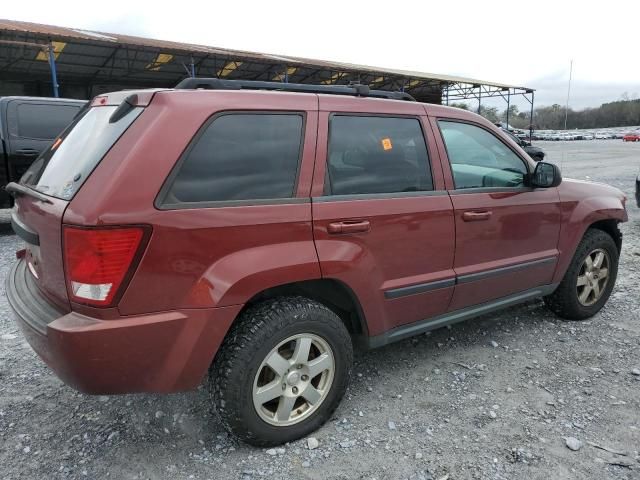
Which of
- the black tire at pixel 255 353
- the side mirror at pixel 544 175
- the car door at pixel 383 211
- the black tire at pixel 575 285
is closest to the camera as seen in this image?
the black tire at pixel 255 353

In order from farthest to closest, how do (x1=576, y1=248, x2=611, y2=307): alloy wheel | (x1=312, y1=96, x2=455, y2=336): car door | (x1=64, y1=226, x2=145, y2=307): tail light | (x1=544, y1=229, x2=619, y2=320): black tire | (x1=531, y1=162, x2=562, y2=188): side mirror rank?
(x1=576, y1=248, x2=611, y2=307): alloy wheel
(x1=544, y1=229, x2=619, y2=320): black tire
(x1=531, y1=162, x2=562, y2=188): side mirror
(x1=312, y1=96, x2=455, y2=336): car door
(x1=64, y1=226, x2=145, y2=307): tail light

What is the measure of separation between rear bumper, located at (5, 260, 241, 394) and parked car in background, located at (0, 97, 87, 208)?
531 centimetres

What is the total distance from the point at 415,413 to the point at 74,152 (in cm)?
225

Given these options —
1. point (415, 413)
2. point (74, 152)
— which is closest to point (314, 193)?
point (74, 152)

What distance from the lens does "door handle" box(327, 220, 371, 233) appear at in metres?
2.46

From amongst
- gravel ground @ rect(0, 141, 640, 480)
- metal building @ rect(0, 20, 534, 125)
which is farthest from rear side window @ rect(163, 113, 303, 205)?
metal building @ rect(0, 20, 534, 125)

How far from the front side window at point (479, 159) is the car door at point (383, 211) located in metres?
0.20

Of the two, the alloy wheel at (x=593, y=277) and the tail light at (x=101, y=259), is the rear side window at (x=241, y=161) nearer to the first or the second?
the tail light at (x=101, y=259)

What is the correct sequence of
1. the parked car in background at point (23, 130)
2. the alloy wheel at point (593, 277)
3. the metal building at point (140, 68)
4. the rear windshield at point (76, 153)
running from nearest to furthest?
the rear windshield at point (76, 153)
the alloy wheel at point (593, 277)
the parked car in background at point (23, 130)
the metal building at point (140, 68)

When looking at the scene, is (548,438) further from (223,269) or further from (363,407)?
(223,269)

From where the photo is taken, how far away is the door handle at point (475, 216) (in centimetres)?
301

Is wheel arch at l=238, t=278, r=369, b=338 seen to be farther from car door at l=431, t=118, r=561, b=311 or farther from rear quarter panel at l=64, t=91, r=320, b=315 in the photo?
car door at l=431, t=118, r=561, b=311

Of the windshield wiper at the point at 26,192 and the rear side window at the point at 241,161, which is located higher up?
the rear side window at the point at 241,161

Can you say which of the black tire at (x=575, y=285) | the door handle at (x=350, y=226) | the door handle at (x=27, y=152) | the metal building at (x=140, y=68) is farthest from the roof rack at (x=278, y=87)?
the metal building at (x=140, y=68)
